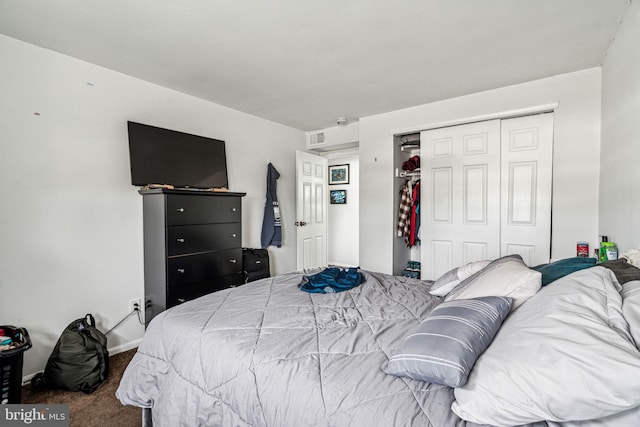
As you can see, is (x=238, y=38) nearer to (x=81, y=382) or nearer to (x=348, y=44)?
(x=348, y=44)

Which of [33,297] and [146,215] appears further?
[146,215]

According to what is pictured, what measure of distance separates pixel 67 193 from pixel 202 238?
3.39 ft

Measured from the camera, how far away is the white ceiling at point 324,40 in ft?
5.88

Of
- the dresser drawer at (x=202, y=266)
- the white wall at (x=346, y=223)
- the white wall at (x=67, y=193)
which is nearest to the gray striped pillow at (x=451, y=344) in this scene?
the dresser drawer at (x=202, y=266)

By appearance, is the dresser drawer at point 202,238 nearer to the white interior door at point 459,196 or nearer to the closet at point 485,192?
the closet at point 485,192

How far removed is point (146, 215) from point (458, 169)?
3.14 meters

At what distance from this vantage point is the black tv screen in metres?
2.68

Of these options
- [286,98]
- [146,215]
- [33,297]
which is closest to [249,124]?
[286,98]

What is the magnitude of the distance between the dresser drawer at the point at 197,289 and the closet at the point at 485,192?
1968mm

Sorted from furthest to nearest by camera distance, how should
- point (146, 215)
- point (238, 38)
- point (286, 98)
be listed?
point (286, 98)
point (146, 215)
point (238, 38)

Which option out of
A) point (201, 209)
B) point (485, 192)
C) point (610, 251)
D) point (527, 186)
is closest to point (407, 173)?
point (485, 192)

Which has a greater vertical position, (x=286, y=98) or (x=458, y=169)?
(x=286, y=98)

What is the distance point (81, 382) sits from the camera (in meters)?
2.05

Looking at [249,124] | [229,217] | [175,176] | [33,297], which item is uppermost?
[249,124]
